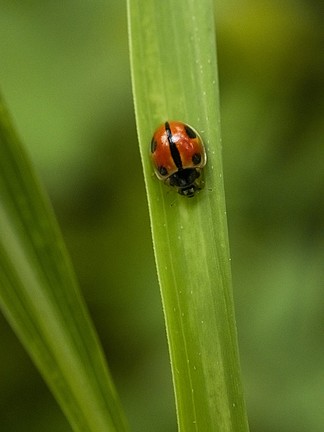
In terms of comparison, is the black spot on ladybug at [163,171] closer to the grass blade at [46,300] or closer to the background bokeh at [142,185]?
the grass blade at [46,300]

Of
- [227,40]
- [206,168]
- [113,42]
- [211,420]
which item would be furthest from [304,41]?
[211,420]

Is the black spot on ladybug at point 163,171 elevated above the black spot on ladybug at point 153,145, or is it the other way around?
the black spot on ladybug at point 153,145

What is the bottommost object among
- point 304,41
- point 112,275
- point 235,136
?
point 112,275

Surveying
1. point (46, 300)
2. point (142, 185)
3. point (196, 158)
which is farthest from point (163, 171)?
point (142, 185)

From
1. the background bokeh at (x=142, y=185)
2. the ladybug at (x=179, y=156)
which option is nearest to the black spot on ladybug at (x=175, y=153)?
the ladybug at (x=179, y=156)

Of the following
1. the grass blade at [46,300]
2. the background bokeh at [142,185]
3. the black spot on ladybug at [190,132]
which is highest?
the black spot on ladybug at [190,132]

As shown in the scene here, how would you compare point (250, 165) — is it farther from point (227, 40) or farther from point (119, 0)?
point (119, 0)
